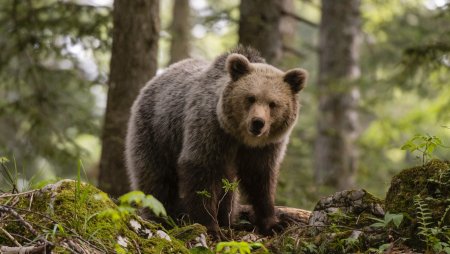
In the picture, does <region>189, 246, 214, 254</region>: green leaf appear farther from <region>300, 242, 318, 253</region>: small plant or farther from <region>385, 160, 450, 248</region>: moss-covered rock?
<region>385, 160, 450, 248</region>: moss-covered rock

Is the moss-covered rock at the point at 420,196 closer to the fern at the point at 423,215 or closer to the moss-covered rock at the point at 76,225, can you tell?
the fern at the point at 423,215

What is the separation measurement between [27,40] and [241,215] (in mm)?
5619

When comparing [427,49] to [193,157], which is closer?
[193,157]

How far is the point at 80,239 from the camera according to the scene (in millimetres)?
3672

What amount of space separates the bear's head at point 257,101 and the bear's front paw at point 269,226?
83cm

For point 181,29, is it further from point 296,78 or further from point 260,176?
point 260,176

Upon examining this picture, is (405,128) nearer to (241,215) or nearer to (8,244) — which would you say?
(241,215)

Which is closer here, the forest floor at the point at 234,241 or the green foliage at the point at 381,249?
the forest floor at the point at 234,241

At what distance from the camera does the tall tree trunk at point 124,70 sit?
846 cm

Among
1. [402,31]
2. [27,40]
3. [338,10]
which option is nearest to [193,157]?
[27,40]

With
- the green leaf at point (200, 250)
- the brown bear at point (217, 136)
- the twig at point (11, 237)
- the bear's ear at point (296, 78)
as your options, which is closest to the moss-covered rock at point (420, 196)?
the green leaf at point (200, 250)

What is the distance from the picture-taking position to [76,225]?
389cm

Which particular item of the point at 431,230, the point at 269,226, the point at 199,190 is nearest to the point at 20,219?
the point at 431,230

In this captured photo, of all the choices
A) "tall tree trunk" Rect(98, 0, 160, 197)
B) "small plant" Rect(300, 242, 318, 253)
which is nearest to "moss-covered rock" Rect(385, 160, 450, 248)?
"small plant" Rect(300, 242, 318, 253)
